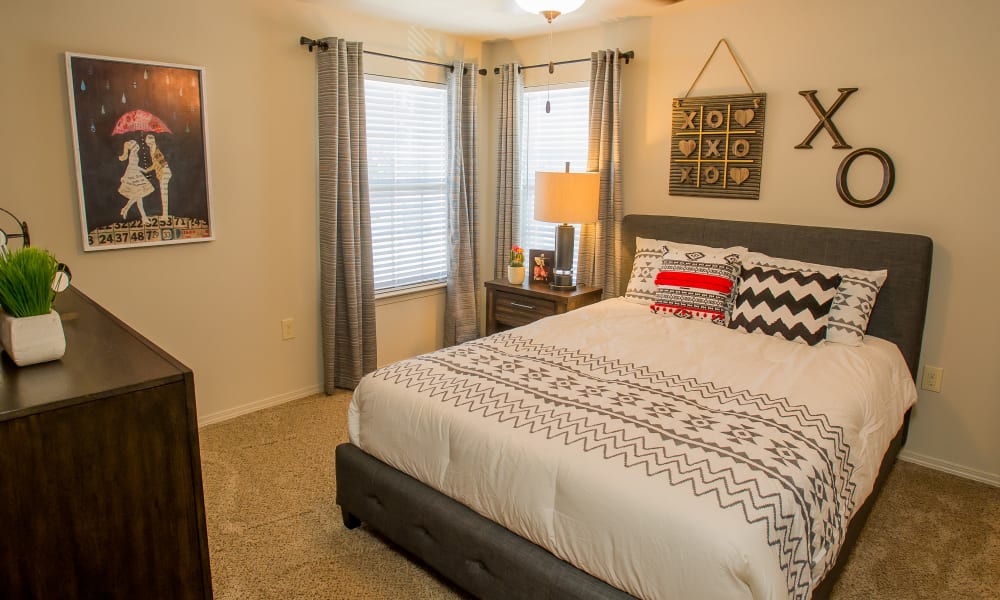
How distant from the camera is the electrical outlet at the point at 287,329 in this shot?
12.3 ft

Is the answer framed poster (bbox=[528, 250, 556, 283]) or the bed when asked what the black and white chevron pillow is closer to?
the bed

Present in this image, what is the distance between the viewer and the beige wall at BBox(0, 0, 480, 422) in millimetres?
2756

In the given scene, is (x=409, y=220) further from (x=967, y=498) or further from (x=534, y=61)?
(x=967, y=498)

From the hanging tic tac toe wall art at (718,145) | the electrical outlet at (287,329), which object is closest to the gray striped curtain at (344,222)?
the electrical outlet at (287,329)

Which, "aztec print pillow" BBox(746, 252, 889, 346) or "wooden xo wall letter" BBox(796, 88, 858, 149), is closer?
"aztec print pillow" BBox(746, 252, 889, 346)

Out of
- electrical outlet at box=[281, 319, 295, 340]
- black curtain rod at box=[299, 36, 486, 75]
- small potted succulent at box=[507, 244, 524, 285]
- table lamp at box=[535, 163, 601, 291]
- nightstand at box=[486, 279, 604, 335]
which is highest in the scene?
black curtain rod at box=[299, 36, 486, 75]

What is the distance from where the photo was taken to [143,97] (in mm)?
3006

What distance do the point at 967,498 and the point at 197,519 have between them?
3.14m

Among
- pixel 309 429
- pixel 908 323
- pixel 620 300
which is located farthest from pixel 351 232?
pixel 908 323

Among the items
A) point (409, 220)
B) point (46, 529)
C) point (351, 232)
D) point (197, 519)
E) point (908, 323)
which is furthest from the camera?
point (409, 220)

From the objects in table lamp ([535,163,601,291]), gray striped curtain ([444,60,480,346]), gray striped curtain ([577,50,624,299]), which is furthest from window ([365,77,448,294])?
gray striped curtain ([577,50,624,299])

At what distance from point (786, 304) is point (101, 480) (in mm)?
2705

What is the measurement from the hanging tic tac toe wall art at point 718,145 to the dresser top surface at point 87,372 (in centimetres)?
301

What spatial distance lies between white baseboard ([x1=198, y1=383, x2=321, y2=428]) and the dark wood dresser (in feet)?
6.87
